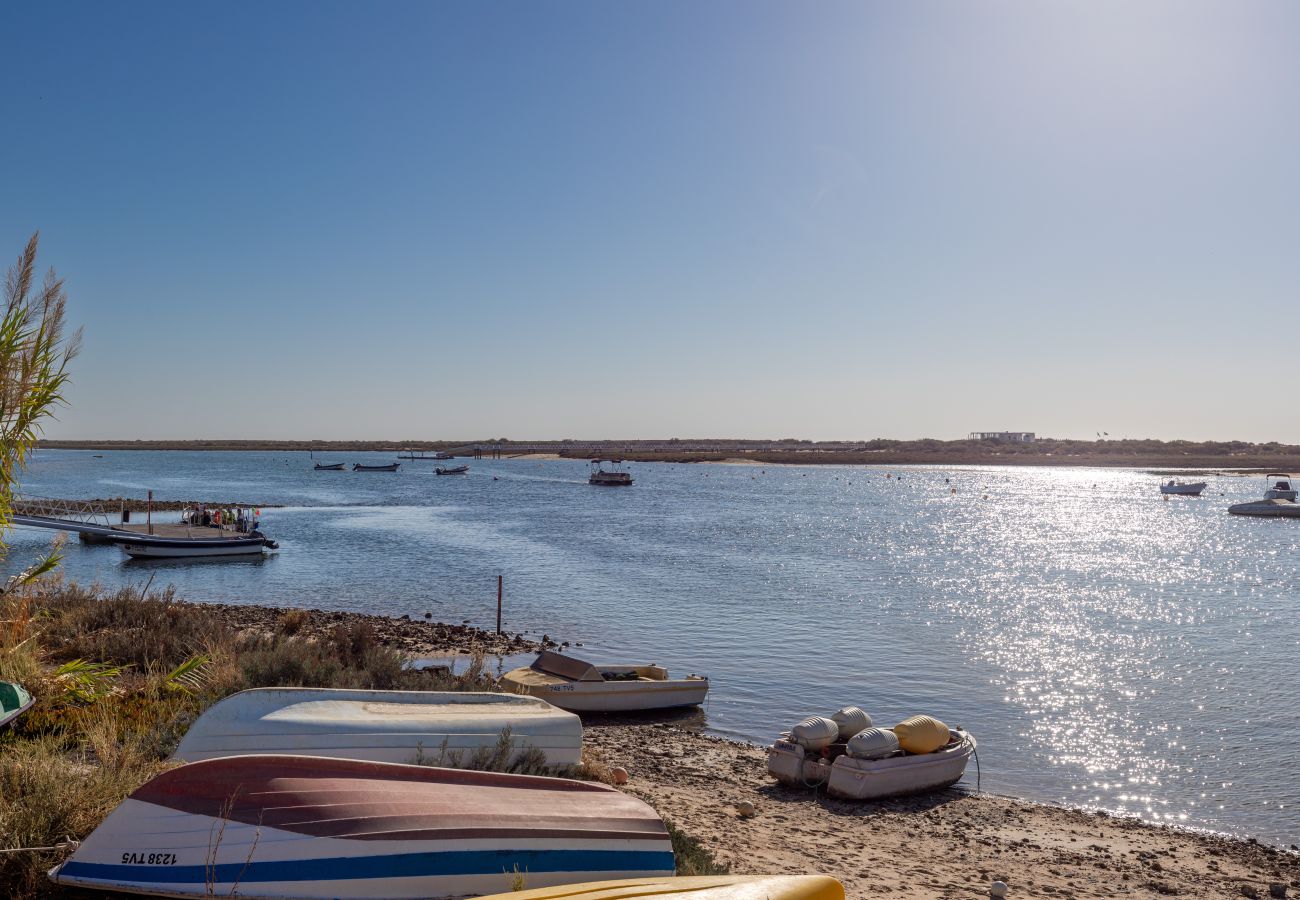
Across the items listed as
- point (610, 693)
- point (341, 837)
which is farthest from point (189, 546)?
point (341, 837)

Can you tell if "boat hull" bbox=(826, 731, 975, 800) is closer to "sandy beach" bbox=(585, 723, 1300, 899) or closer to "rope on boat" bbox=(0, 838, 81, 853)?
"sandy beach" bbox=(585, 723, 1300, 899)

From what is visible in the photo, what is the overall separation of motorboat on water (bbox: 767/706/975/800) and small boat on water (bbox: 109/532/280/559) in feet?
94.2

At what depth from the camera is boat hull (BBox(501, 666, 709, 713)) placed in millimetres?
14344

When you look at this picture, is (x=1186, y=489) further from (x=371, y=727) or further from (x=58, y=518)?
(x=371, y=727)

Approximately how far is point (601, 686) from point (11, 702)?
8795 millimetres

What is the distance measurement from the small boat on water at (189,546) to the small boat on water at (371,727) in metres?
29.3

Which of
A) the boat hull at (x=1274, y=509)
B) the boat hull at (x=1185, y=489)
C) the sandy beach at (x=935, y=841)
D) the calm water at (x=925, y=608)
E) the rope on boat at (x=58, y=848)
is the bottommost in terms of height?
the calm water at (x=925, y=608)

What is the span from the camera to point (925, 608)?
27406mm

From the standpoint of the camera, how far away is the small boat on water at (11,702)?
7180mm

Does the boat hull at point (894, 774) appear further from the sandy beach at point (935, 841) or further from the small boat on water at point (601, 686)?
the small boat on water at point (601, 686)

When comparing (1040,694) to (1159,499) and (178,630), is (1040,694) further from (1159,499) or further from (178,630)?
(1159,499)

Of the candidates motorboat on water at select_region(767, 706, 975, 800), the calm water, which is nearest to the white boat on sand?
motorboat on water at select_region(767, 706, 975, 800)

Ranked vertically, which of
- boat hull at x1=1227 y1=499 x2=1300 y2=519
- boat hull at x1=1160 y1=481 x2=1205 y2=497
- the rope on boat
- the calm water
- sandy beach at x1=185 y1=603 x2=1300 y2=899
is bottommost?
the calm water

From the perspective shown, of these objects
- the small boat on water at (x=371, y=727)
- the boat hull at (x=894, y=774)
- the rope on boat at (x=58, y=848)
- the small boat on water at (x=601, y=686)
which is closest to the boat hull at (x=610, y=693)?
the small boat on water at (x=601, y=686)
